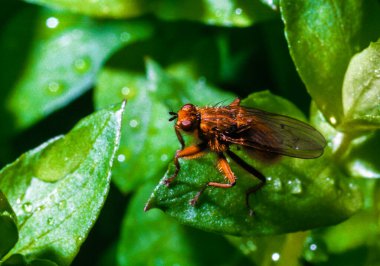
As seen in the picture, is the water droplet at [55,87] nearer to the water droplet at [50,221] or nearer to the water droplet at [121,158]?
the water droplet at [121,158]

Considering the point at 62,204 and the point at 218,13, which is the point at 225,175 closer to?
the point at 62,204

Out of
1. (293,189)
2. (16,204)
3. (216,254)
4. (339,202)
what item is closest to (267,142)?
(293,189)

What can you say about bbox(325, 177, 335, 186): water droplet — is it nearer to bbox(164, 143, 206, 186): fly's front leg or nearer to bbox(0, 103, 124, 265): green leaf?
bbox(164, 143, 206, 186): fly's front leg

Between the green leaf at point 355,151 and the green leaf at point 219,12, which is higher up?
the green leaf at point 219,12

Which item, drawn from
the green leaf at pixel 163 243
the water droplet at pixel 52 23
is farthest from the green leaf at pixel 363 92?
the water droplet at pixel 52 23

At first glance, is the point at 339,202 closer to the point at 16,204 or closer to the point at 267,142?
the point at 267,142

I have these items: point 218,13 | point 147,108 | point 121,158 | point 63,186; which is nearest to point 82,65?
point 147,108
